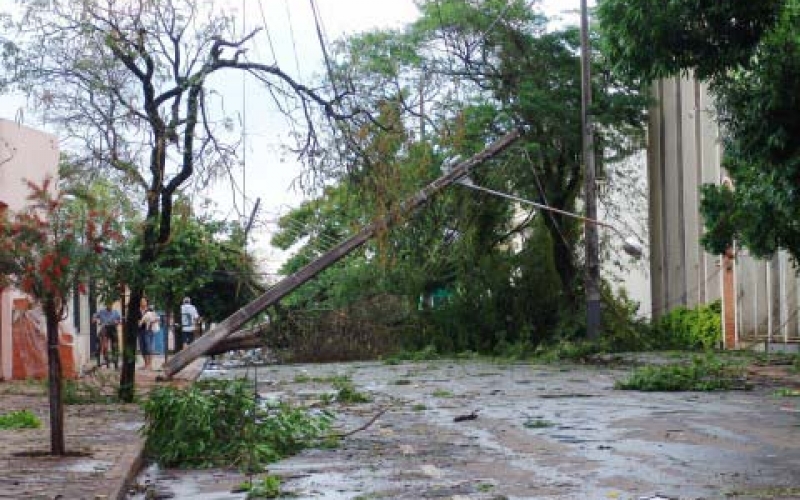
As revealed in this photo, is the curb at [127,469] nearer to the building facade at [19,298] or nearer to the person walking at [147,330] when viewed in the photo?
the building facade at [19,298]

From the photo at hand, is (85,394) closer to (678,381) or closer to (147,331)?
(678,381)

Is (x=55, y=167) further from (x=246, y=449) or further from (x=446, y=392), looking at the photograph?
(x=246, y=449)

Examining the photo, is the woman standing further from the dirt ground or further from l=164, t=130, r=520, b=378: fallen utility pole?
the dirt ground

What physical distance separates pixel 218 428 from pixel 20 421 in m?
4.44

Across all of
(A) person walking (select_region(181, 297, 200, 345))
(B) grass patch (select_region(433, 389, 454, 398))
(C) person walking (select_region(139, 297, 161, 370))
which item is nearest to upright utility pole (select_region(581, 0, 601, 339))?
(A) person walking (select_region(181, 297, 200, 345))

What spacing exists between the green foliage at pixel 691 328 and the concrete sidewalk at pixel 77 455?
22.9m

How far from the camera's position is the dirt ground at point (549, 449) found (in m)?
10.3

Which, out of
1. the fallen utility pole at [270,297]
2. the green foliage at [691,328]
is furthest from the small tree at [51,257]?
the green foliage at [691,328]

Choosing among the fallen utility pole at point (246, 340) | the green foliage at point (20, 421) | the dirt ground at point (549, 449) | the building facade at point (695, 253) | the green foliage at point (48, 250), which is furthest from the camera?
the building facade at point (695, 253)

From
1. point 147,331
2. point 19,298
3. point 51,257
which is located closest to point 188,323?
point 147,331

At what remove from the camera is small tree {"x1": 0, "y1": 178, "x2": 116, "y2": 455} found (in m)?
12.9

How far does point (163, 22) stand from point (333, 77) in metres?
3.77

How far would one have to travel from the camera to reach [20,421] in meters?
16.8

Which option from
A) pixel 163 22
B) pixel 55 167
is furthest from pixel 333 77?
pixel 55 167
